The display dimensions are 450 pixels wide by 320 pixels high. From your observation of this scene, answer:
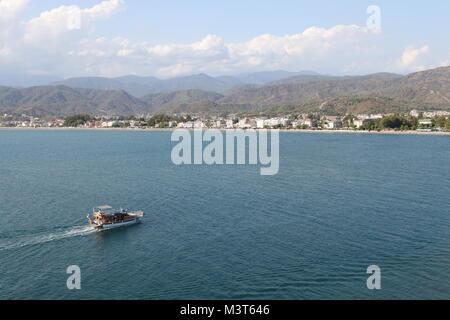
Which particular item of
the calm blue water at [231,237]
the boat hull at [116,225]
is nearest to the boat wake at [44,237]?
the calm blue water at [231,237]

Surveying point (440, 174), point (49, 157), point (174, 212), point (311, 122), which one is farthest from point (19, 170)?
point (311, 122)

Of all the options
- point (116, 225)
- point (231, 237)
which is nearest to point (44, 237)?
point (116, 225)

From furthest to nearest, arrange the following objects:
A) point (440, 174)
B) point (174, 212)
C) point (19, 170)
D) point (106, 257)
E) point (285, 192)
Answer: point (19, 170), point (440, 174), point (285, 192), point (174, 212), point (106, 257)

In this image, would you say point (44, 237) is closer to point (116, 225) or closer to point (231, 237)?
point (116, 225)

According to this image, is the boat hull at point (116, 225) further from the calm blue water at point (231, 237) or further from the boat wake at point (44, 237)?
the calm blue water at point (231, 237)

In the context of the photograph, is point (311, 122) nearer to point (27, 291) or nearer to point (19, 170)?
point (19, 170)

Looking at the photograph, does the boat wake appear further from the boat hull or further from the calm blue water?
the boat hull
